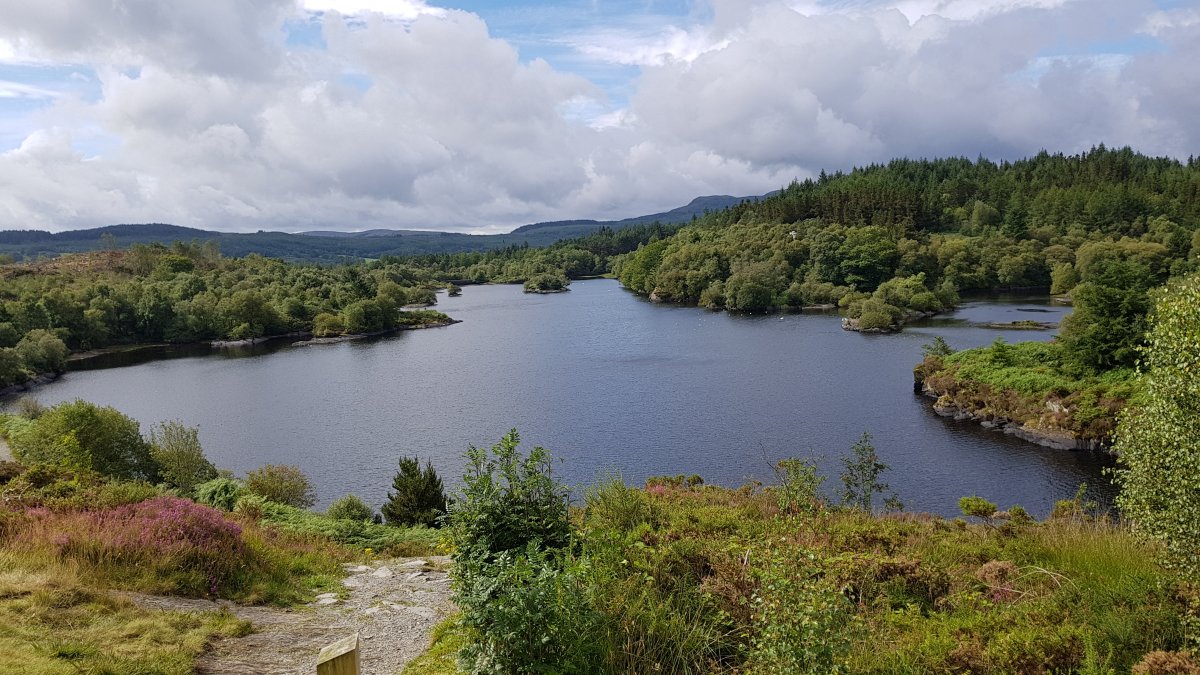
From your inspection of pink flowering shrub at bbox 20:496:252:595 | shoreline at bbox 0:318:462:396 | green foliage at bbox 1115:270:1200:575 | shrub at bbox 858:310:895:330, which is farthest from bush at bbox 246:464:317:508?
shrub at bbox 858:310:895:330

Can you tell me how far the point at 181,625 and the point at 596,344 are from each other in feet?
245

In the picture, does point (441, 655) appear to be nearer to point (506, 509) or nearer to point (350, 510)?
point (506, 509)

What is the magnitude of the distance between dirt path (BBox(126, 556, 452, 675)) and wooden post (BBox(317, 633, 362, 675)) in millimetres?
4435

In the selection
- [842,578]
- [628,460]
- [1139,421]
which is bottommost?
[628,460]

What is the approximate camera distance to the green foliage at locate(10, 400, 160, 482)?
26297 mm

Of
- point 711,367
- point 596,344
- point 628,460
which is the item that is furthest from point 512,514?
point 596,344

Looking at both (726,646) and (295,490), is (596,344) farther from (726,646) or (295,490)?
(726,646)

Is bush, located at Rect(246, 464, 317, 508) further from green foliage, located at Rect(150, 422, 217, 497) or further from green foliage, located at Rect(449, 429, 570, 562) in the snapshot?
green foliage, located at Rect(449, 429, 570, 562)

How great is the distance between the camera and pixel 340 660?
3842 mm

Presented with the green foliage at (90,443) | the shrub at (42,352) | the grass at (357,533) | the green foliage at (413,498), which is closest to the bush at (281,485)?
the green foliage at (90,443)

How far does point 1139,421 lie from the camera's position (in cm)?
966

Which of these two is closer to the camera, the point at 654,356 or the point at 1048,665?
the point at 1048,665

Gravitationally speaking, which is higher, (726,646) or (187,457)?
(726,646)

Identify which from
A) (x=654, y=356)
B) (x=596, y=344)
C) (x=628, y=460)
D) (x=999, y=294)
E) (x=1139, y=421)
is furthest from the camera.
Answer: (x=999, y=294)
